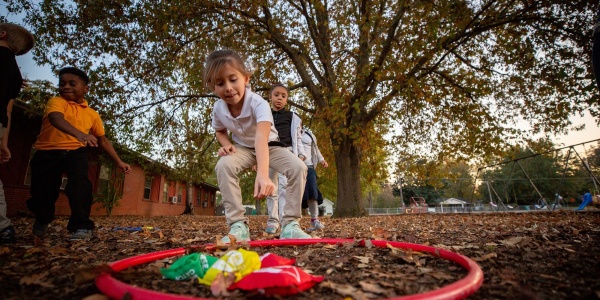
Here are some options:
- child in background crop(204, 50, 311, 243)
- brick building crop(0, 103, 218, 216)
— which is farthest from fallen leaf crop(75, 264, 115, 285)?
brick building crop(0, 103, 218, 216)

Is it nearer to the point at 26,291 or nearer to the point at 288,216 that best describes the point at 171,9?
the point at 288,216

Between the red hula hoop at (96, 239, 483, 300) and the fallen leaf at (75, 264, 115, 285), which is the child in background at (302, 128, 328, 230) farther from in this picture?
the fallen leaf at (75, 264, 115, 285)

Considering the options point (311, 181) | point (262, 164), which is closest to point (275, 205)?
point (311, 181)

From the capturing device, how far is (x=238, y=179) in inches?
127

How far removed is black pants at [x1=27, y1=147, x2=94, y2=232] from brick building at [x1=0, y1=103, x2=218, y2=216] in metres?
5.86

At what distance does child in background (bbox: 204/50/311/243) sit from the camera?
2715 millimetres

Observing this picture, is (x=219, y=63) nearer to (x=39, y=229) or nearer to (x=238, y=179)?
(x=238, y=179)

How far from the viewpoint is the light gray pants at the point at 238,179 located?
296 centimetres

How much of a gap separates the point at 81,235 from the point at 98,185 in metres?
12.7

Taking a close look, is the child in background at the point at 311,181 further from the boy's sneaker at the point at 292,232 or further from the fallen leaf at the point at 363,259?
the fallen leaf at the point at 363,259

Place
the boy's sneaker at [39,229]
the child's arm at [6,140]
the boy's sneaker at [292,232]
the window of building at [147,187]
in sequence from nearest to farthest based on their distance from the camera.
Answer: the child's arm at [6,140], the boy's sneaker at [292,232], the boy's sneaker at [39,229], the window of building at [147,187]


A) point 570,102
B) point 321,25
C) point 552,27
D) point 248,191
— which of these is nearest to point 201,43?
point 321,25

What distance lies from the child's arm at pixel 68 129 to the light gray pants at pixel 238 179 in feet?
4.47

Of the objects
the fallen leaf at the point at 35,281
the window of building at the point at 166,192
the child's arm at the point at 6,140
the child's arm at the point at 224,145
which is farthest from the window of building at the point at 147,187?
the fallen leaf at the point at 35,281
